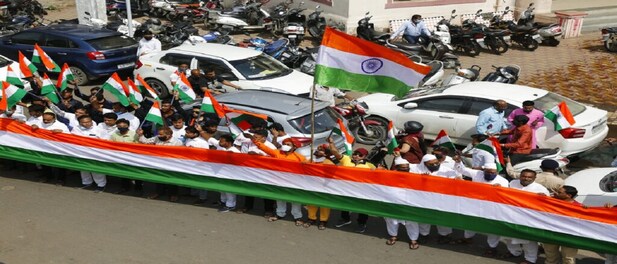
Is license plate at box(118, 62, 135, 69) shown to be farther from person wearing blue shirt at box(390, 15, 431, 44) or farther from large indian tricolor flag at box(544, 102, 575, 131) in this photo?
large indian tricolor flag at box(544, 102, 575, 131)

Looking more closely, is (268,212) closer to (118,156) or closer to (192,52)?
(118,156)

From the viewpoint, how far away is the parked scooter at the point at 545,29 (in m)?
19.7

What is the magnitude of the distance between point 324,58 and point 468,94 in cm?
413

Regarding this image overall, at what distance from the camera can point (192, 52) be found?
45.0ft

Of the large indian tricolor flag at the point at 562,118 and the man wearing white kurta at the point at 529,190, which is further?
the large indian tricolor flag at the point at 562,118

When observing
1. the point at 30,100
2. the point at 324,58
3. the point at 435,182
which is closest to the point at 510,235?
the point at 435,182

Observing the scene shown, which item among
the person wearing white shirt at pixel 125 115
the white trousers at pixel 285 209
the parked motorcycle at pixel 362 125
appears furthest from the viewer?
the parked motorcycle at pixel 362 125

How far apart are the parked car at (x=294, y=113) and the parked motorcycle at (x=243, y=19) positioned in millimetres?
11210

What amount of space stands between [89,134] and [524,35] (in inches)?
574

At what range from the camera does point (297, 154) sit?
27.8 ft

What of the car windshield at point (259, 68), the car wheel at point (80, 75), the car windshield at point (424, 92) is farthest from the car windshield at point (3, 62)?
the car windshield at point (424, 92)

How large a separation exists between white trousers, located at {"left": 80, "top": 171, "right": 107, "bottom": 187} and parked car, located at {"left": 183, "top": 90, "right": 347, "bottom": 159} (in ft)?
A: 6.15

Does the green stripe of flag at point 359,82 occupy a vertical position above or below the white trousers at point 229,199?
above

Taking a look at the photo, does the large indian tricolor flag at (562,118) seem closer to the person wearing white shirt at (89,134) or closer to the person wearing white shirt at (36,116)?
the person wearing white shirt at (89,134)
